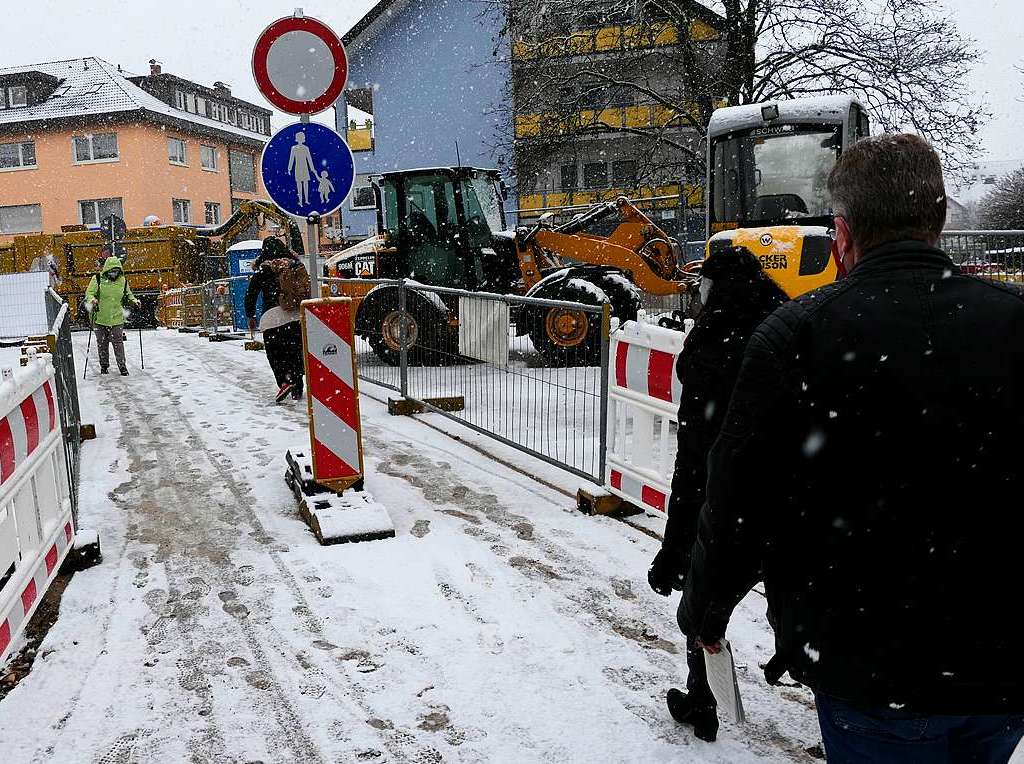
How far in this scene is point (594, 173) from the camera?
35.0m

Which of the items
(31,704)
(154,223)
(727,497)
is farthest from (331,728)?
(154,223)

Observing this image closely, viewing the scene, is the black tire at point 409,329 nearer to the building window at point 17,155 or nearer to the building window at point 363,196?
the building window at point 363,196

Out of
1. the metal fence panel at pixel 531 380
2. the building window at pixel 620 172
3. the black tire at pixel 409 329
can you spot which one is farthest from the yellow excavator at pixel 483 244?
the building window at pixel 620 172

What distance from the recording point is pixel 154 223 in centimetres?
2911

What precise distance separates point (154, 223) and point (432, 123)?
11799 millimetres

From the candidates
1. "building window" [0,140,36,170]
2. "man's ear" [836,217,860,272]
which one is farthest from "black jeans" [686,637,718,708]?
"building window" [0,140,36,170]

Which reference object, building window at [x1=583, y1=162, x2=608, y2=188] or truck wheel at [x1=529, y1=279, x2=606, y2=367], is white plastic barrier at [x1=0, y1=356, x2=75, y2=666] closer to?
truck wheel at [x1=529, y1=279, x2=606, y2=367]

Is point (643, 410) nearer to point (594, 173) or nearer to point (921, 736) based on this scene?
point (921, 736)

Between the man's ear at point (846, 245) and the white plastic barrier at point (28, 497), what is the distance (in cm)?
327

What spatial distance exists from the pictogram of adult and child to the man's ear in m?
4.15

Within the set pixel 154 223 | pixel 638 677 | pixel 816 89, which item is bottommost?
pixel 638 677

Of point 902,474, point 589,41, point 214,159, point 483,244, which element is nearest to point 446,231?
point 483,244

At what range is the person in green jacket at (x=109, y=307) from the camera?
1295 centimetres

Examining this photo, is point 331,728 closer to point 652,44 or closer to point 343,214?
point 652,44
